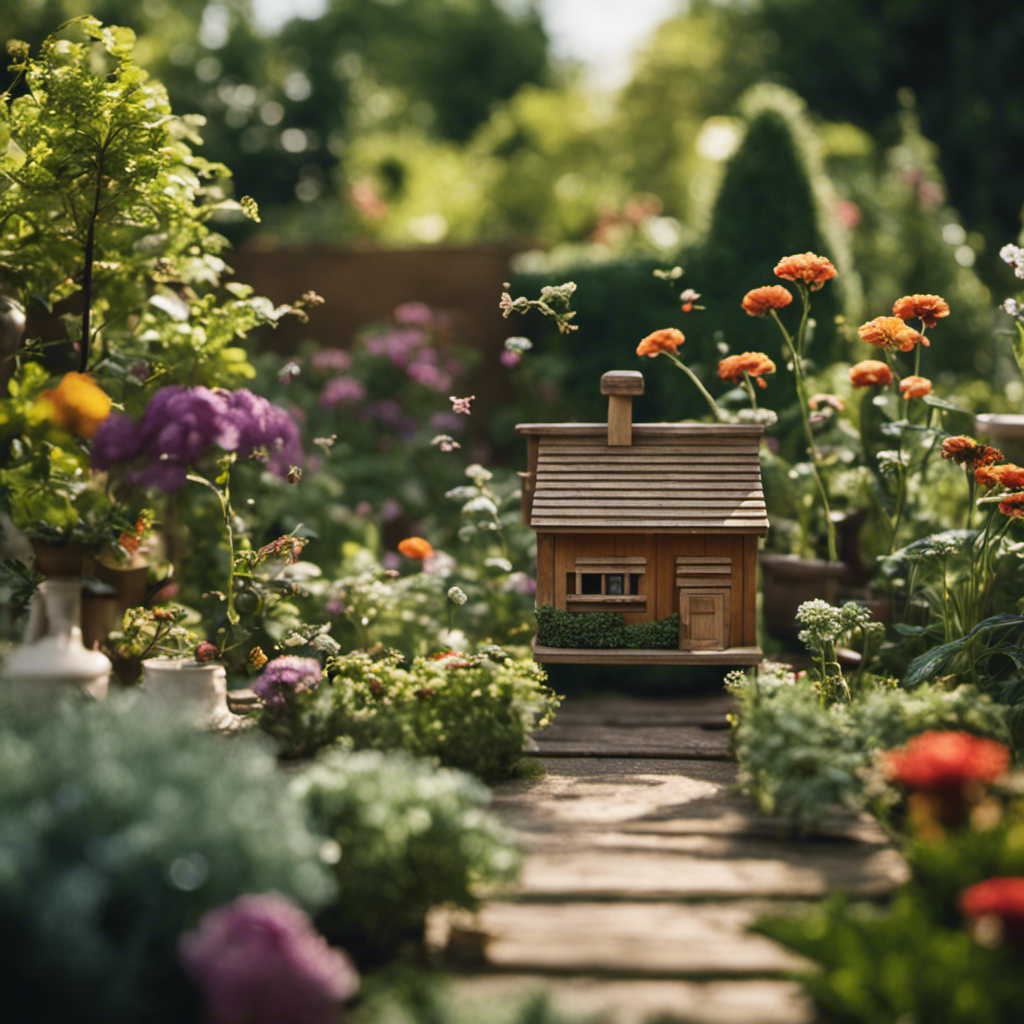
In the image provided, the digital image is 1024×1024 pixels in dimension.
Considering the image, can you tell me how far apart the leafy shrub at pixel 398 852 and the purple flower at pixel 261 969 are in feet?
1.45

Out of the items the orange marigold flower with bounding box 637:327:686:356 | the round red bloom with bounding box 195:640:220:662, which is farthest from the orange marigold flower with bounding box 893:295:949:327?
the round red bloom with bounding box 195:640:220:662

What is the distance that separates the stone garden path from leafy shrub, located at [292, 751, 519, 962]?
16 cm

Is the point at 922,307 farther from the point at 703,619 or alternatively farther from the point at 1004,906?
the point at 1004,906

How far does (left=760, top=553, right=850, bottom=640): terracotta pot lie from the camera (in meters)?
5.84

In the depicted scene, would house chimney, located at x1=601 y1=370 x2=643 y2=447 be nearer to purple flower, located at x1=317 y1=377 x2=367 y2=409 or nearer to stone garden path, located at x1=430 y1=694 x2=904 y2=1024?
stone garden path, located at x1=430 y1=694 x2=904 y2=1024

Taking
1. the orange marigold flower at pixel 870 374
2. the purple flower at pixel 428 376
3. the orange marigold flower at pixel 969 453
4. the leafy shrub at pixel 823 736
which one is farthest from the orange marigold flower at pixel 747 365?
the purple flower at pixel 428 376

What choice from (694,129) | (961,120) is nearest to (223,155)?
(694,129)

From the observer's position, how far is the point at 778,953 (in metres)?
2.94

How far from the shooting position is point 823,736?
3.78 metres

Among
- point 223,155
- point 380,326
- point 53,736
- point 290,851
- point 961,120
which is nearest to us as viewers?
point 290,851

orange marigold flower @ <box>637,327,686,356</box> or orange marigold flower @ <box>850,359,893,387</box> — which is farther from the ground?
orange marigold flower @ <box>637,327,686,356</box>

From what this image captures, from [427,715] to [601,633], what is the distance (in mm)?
903

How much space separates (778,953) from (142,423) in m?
2.81

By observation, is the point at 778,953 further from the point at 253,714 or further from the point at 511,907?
the point at 253,714
